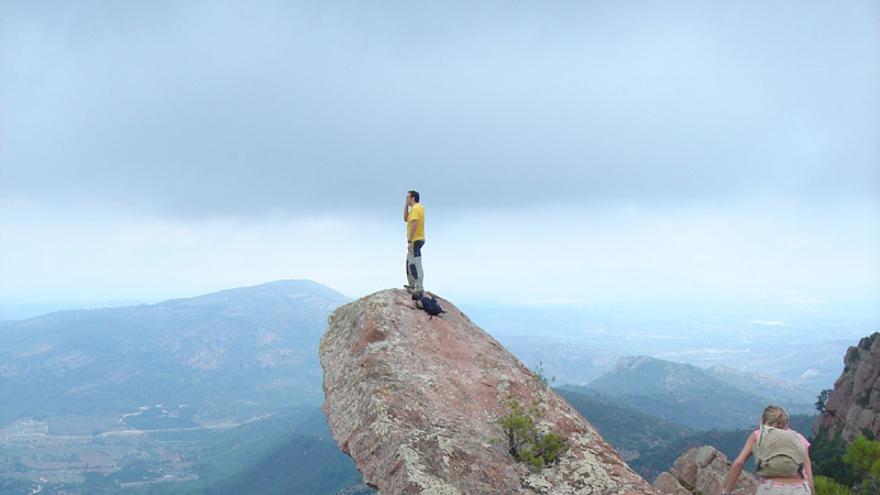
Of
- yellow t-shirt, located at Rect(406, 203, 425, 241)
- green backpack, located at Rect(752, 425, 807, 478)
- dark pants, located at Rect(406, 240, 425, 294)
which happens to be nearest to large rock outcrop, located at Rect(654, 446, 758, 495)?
dark pants, located at Rect(406, 240, 425, 294)

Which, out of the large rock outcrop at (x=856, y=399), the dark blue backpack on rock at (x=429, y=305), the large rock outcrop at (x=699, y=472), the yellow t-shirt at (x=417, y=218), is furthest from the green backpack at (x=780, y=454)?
the large rock outcrop at (x=856, y=399)

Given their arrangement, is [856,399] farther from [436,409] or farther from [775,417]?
[775,417]

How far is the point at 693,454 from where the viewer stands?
25.6 metres

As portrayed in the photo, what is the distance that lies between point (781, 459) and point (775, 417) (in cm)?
69

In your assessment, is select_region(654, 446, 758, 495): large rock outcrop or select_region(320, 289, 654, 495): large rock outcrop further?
select_region(654, 446, 758, 495): large rock outcrop

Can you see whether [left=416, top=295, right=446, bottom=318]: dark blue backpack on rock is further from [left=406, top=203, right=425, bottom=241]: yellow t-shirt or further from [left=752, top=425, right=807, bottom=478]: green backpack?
[left=752, top=425, right=807, bottom=478]: green backpack

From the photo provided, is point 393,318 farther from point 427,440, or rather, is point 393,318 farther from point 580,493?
point 580,493

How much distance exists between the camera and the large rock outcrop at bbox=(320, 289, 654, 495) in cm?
1324

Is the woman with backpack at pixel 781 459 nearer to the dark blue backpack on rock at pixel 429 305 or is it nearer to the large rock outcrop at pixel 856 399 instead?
the dark blue backpack on rock at pixel 429 305

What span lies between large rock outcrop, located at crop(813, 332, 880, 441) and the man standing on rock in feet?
239

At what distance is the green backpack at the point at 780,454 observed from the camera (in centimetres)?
998

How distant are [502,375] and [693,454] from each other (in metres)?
13.2

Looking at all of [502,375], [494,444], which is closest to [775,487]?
[494,444]

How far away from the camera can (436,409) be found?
1545 centimetres
